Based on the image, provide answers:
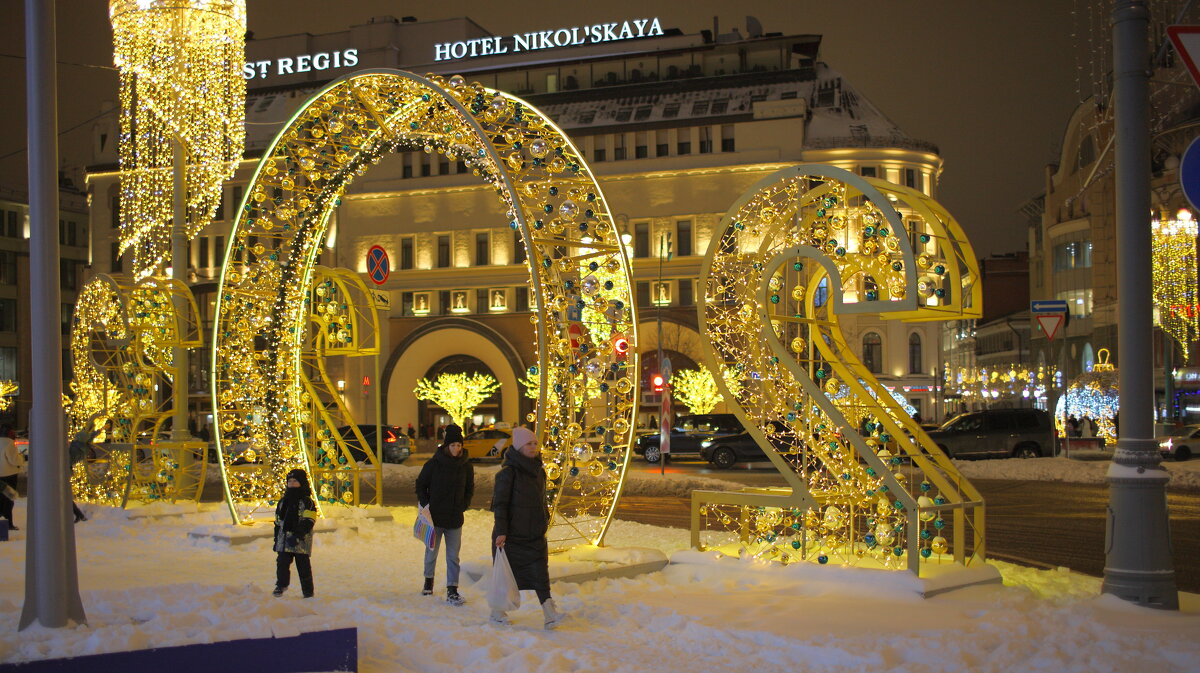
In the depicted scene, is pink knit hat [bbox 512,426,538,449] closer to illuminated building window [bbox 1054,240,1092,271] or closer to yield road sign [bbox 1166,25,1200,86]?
yield road sign [bbox 1166,25,1200,86]

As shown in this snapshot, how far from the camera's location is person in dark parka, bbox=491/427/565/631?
954cm

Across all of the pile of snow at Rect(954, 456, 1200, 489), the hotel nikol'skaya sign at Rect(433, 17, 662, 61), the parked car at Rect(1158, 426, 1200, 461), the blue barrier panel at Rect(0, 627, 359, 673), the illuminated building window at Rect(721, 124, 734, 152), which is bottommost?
the parked car at Rect(1158, 426, 1200, 461)

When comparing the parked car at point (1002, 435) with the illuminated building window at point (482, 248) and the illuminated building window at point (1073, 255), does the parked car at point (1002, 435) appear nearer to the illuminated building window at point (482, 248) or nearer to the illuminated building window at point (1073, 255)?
the illuminated building window at point (1073, 255)

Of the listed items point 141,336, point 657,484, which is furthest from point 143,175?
point 657,484

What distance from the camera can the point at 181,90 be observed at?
21844mm

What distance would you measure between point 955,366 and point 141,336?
4065 inches

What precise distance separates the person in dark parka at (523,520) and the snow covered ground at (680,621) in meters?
0.38

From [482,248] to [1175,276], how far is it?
30761 millimetres

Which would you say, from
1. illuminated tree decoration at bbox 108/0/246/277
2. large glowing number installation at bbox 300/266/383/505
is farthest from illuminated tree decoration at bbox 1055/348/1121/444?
illuminated tree decoration at bbox 108/0/246/277

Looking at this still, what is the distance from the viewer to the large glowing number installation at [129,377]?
19719mm

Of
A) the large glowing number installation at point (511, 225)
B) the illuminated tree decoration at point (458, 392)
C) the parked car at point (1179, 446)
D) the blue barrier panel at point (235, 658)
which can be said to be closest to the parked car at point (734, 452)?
the parked car at point (1179, 446)

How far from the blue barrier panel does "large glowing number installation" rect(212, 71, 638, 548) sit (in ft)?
16.1

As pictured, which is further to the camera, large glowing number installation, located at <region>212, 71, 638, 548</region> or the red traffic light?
the red traffic light

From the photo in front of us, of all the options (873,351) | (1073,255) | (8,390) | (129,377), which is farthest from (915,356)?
(8,390)
